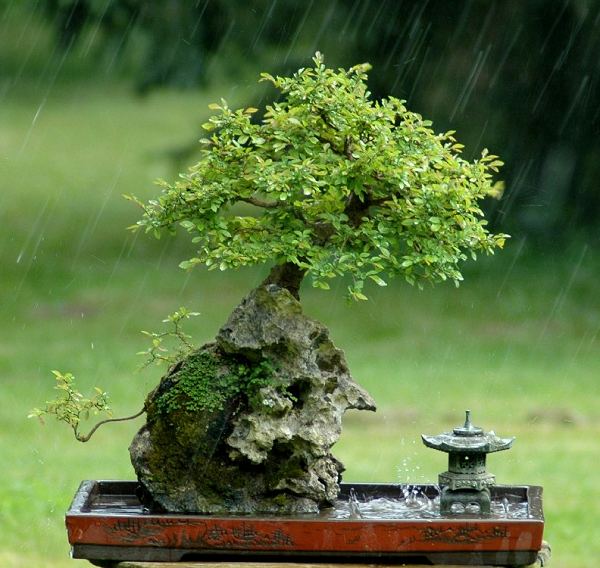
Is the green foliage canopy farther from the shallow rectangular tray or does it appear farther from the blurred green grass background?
the blurred green grass background

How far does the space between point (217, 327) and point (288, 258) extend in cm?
897

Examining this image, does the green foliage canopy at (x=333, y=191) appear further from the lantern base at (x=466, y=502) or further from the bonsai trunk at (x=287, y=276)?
the lantern base at (x=466, y=502)

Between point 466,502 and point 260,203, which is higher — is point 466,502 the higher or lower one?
the lower one

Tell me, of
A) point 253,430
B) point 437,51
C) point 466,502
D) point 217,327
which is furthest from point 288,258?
point 437,51

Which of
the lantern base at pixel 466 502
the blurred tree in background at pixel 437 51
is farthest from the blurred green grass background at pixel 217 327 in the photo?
the lantern base at pixel 466 502

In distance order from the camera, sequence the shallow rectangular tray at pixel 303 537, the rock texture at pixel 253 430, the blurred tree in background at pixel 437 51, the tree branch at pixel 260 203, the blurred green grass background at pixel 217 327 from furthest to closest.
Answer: the blurred tree in background at pixel 437 51
the blurred green grass background at pixel 217 327
the tree branch at pixel 260 203
the rock texture at pixel 253 430
the shallow rectangular tray at pixel 303 537

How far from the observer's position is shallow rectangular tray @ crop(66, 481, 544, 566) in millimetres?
3729

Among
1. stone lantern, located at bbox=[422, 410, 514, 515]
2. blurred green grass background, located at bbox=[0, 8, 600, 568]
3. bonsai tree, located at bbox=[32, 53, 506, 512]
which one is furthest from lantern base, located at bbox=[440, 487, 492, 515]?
blurred green grass background, located at bbox=[0, 8, 600, 568]

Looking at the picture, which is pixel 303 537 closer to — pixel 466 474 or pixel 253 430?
pixel 253 430

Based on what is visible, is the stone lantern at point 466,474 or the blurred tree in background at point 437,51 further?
the blurred tree in background at point 437,51

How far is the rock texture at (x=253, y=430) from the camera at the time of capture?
391 centimetres

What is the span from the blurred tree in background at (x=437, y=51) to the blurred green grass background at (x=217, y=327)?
104 centimetres

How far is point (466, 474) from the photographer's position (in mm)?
3934

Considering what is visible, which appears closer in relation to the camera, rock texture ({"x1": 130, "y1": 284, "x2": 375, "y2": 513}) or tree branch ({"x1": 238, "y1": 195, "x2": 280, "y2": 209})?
rock texture ({"x1": 130, "y1": 284, "x2": 375, "y2": 513})
